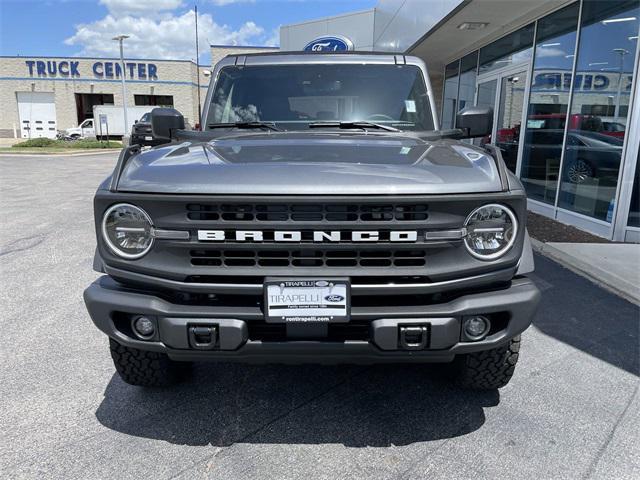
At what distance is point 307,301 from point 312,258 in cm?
18

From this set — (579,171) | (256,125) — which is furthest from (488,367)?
(579,171)

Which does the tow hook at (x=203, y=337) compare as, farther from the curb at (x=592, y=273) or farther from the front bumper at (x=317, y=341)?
the curb at (x=592, y=273)

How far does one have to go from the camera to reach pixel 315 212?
6.77ft

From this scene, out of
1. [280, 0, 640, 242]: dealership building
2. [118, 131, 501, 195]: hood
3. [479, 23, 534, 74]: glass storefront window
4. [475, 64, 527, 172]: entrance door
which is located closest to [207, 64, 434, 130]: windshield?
[118, 131, 501, 195]: hood

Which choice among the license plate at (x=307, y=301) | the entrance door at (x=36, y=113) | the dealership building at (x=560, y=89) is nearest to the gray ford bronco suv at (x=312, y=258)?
the license plate at (x=307, y=301)

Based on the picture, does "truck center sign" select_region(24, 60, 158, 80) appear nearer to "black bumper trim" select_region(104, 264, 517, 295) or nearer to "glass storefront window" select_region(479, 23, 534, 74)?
"glass storefront window" select_region(479, 23, 534, 74)

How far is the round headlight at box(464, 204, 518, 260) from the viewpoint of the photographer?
213cm

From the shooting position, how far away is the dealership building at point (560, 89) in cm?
639

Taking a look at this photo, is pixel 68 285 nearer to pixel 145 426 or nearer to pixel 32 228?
pixel 145 426

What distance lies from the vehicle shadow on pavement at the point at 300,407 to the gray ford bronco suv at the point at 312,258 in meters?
0.53

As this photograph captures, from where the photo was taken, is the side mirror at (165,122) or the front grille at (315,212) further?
the side mirror at (165,122)

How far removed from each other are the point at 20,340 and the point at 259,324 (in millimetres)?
2367

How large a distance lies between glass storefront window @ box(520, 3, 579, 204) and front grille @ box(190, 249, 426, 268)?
6.90 m

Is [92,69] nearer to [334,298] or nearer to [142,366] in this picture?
[142,366]
